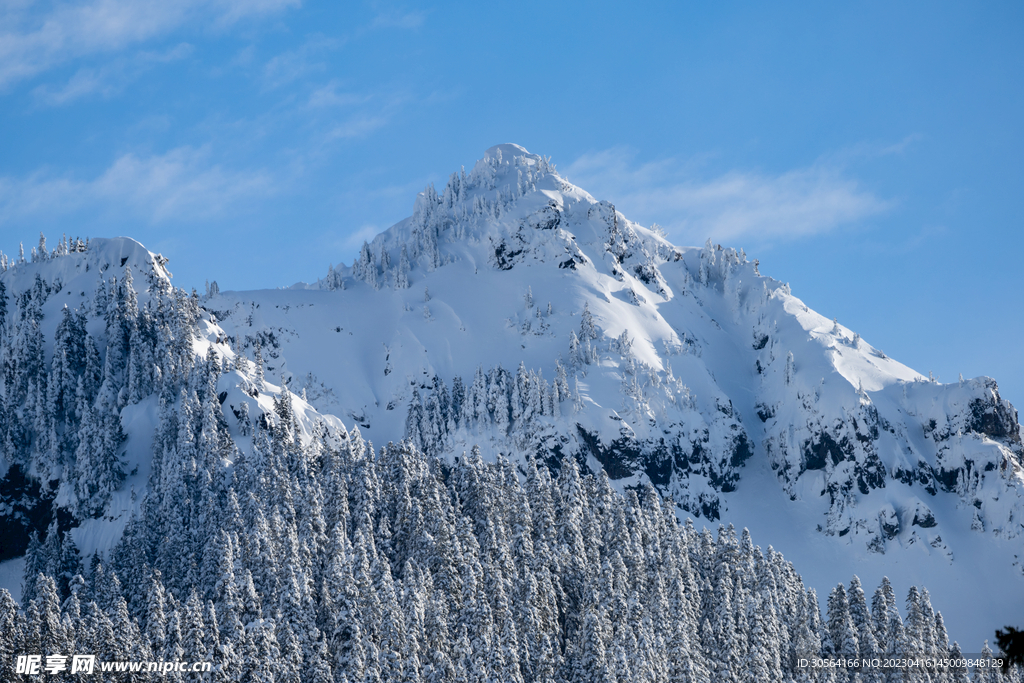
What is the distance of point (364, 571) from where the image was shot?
91.6m

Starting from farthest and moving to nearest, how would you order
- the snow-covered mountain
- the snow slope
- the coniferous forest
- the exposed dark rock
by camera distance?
1. the snow slope
2. the snow-covered mountain
3. the exposed dark rock
4. the coniferous forest

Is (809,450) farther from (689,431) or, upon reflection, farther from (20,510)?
(20,510)

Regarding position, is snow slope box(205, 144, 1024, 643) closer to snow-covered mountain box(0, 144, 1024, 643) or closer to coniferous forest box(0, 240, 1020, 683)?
snow-covered mountain box(0, 144, 1024, 643)

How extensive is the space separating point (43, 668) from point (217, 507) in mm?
36638

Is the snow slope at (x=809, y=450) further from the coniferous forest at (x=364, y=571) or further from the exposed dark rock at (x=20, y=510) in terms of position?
the exposed dark rock at (x=20, y=510)

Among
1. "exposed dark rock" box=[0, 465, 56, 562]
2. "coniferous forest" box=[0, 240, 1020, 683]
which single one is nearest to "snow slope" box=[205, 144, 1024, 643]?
"coniferous forest" box=[0, 240, 1020, 683]

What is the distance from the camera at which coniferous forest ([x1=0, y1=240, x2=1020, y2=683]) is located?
84375 mm

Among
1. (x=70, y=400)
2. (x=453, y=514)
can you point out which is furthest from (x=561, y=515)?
(x=70, y=400)

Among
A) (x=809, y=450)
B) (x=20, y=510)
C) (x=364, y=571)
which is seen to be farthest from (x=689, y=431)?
(x=364, y=571)

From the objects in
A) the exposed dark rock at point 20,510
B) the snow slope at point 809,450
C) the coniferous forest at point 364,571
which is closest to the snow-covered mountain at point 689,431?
the snow slope at point 809,450

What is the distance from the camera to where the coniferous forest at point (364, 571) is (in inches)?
3322

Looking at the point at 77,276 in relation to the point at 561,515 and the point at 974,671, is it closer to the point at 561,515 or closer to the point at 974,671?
the point at 561,515

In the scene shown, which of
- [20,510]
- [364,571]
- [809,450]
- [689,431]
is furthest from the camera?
[809,450]

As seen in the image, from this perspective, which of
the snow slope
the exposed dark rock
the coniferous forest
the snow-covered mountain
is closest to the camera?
the coniferous forest
